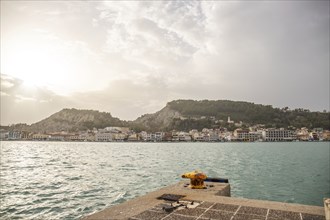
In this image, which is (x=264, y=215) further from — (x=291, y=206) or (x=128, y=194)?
(x=128, y=194)

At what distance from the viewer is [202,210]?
24.1 feet

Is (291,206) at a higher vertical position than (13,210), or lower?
higher

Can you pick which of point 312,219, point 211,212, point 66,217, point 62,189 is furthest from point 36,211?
point 312,219

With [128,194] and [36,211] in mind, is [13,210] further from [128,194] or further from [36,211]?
[128,194]

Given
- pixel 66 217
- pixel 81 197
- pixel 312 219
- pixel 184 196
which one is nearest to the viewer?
pixel 312 219

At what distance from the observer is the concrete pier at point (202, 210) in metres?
6.84

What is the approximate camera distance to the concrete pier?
22.4ft

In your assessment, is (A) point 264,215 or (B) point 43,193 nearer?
(A) point 264,215

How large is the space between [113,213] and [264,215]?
12.7 ft

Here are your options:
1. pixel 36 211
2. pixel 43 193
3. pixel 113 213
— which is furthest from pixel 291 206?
pixel 43 193

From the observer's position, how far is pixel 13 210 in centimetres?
1528

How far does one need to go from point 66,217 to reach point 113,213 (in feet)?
26.2

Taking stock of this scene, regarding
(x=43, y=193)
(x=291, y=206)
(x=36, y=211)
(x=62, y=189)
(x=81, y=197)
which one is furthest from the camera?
(x=62, y=189)

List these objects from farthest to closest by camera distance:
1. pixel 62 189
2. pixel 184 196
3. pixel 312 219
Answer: pixel 62 189 → pixel 184 196 → pixel 312 219
